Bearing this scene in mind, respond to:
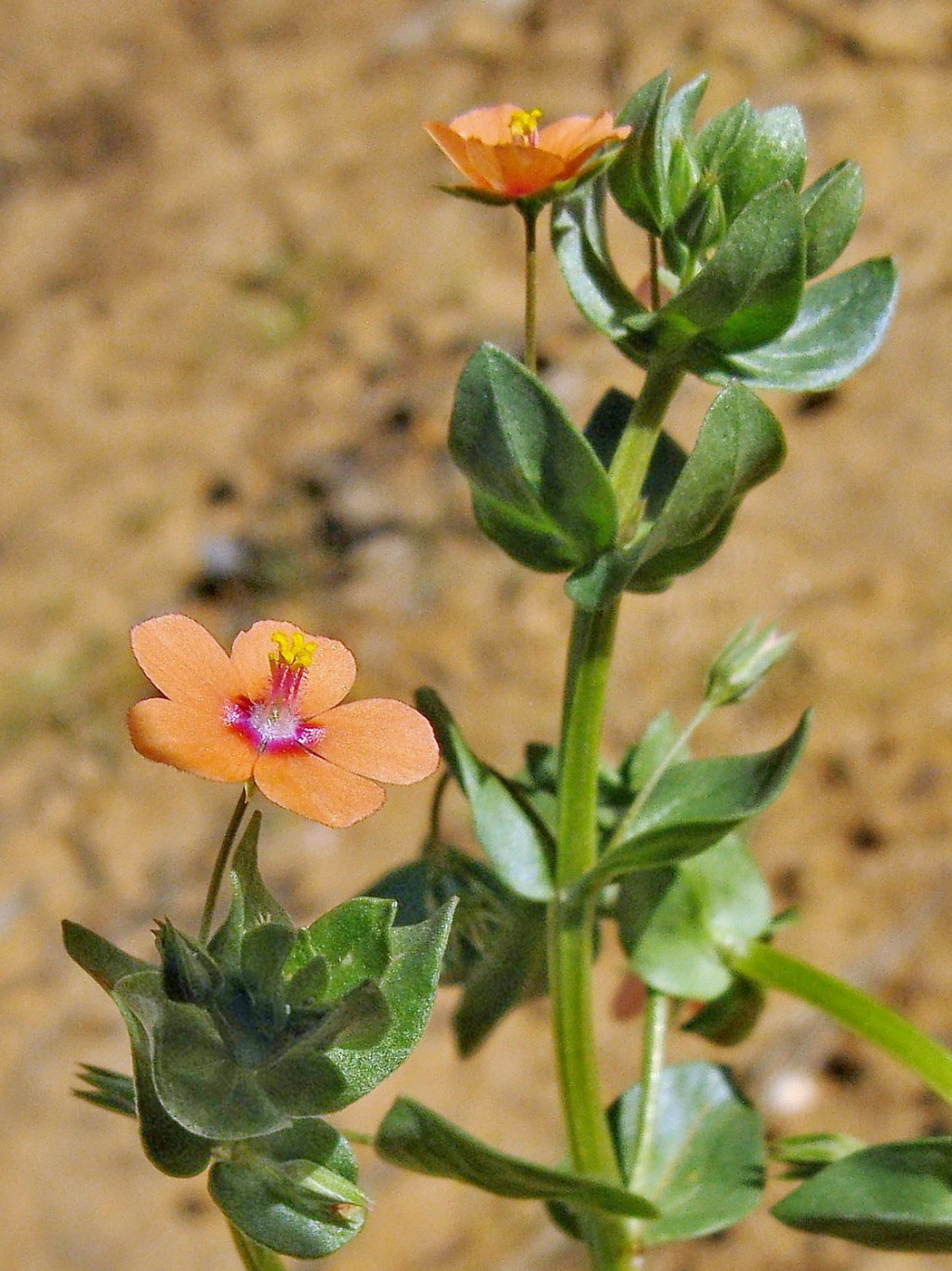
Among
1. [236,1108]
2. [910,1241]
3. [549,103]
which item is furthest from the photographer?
[549,103]

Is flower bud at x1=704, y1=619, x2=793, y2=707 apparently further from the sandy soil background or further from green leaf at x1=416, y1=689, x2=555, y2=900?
the sandy soil background

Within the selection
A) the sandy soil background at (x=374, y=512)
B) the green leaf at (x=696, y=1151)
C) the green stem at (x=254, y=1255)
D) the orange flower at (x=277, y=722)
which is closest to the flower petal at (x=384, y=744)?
the orange flower at (x=277, y=722)

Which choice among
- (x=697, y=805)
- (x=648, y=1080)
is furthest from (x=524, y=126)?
(x=648, y=1080)

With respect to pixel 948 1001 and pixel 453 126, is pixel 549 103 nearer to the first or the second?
pixel 948 1001

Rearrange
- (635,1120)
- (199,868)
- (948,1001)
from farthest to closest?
(199,868) < (948,1001) < (635,1120)

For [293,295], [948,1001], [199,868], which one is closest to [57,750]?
[199,868]

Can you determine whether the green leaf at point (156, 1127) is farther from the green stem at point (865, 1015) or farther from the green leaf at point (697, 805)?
the green stem at point (865, 1015)
